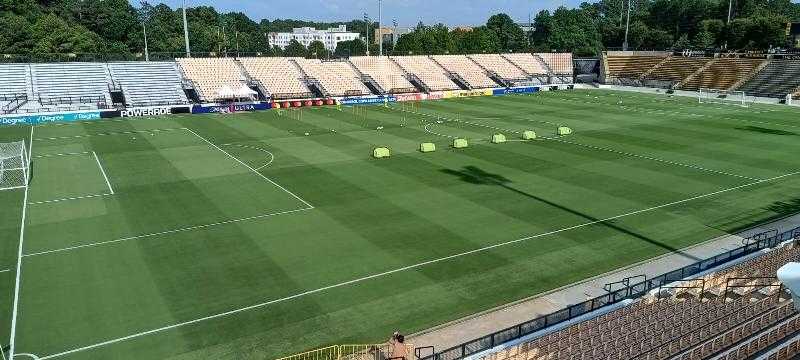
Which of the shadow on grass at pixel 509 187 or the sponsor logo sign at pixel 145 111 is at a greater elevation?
the sponsor logo sign at pixel 145 111

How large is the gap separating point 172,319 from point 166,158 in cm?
2611

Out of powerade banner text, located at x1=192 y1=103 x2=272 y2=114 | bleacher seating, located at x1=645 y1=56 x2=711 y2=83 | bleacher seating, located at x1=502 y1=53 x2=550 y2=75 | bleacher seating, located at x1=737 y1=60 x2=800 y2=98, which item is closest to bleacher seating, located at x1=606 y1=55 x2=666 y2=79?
bleacher seating, located at x1=645 y1=56 x2=711 y2=83

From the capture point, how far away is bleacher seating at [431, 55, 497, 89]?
94.9m

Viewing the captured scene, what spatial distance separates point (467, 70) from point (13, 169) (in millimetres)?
73830

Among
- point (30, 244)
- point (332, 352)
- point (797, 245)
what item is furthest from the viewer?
point (30, 244)

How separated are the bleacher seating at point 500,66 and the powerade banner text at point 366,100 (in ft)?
91.6

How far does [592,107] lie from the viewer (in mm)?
72500

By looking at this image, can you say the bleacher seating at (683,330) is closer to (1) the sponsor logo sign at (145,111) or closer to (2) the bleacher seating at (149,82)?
(1) the sponsor logo sign at (145,111)

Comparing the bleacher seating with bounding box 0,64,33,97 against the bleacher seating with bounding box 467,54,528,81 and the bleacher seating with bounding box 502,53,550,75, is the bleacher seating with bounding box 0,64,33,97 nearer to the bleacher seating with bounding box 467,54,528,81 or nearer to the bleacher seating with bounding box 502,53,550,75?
the bleacher seating with bounding box 467,54,528,81

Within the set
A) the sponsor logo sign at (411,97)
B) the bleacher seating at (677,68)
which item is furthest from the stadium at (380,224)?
the bleacher seating at (677,68)

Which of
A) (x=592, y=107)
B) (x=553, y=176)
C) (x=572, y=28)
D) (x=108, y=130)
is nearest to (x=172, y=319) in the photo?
(x=553, y=176)

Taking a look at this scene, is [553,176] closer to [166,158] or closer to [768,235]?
[768,235]

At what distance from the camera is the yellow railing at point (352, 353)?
17.0 meters

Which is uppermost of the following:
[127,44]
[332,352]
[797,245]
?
[127,44]
